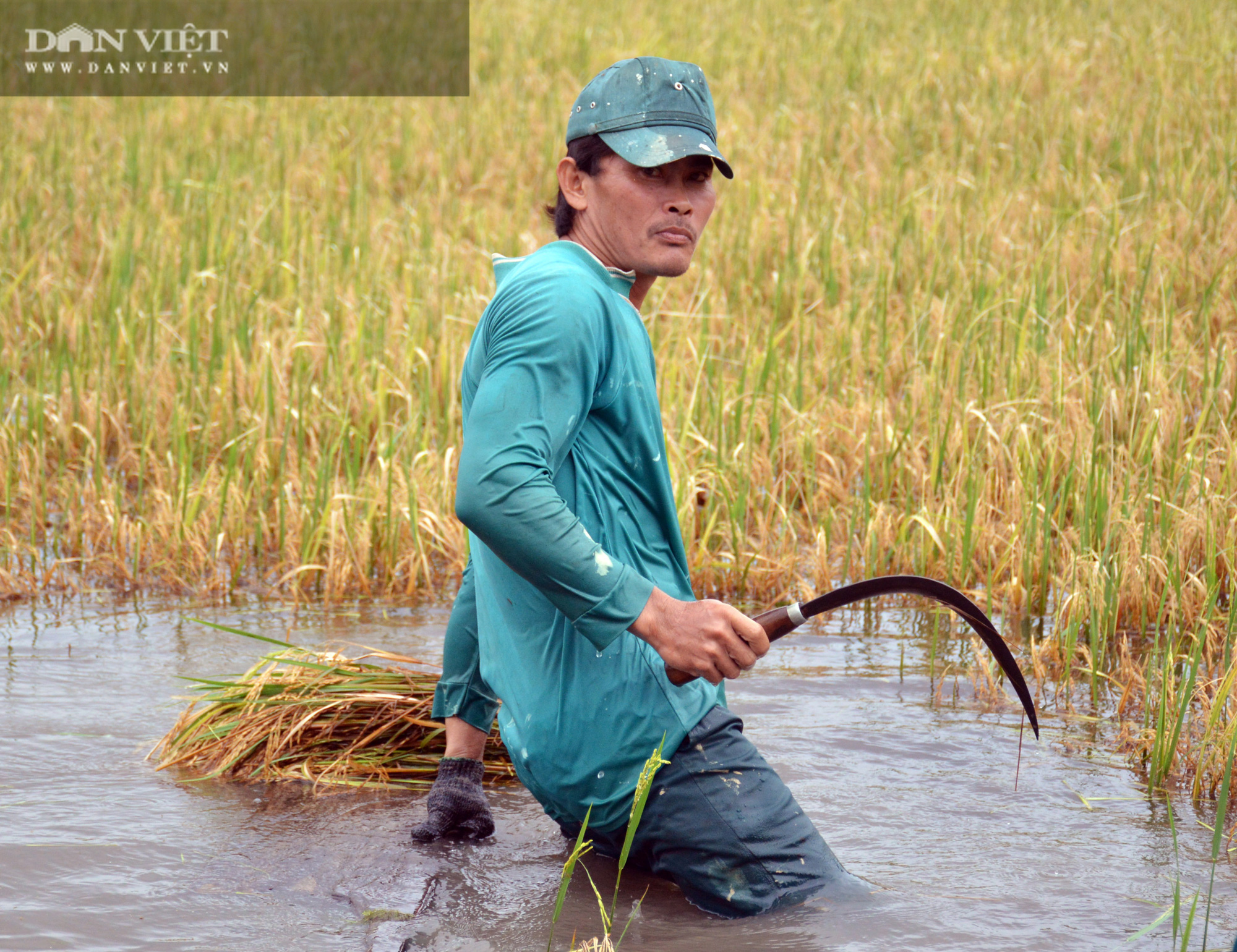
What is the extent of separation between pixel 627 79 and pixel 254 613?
2.51m

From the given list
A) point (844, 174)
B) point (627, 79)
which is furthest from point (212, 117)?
point (627, 79)

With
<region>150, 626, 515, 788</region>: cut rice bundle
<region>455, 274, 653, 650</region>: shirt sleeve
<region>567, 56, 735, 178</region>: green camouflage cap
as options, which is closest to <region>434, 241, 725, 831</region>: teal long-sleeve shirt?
<region>455, 274, 653, 650</region>: shirt sleeve

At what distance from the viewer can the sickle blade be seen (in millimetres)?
2324

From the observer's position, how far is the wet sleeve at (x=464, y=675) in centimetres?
282

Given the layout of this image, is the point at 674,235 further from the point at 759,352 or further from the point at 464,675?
the point at 759,352

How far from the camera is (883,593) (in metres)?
2.42

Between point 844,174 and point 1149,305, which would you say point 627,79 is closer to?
point 1149,305

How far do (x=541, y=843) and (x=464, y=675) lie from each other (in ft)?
1.30

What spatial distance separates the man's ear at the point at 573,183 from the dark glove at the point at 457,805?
119cm

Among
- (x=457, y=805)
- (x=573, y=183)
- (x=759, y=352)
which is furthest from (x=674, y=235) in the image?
(x=759, y=352)

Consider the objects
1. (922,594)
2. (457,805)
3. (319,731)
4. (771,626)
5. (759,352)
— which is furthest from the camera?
(759,352)

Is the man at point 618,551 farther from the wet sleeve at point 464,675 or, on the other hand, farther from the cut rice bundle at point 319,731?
the cut rice bundle at point 319,731

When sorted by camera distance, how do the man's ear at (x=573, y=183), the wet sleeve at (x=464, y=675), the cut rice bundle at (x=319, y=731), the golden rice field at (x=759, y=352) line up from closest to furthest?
the man's ear at (x=573, y=183)
the wet sleeve at (x=464, y=675)
the cut rice bundle at (x=319, y=731)
the golden rice field at (x=759, y=352)

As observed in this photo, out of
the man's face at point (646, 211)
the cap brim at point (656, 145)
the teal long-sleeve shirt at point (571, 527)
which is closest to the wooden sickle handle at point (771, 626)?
the teal long-sleeve shirt at point (571, 527)
